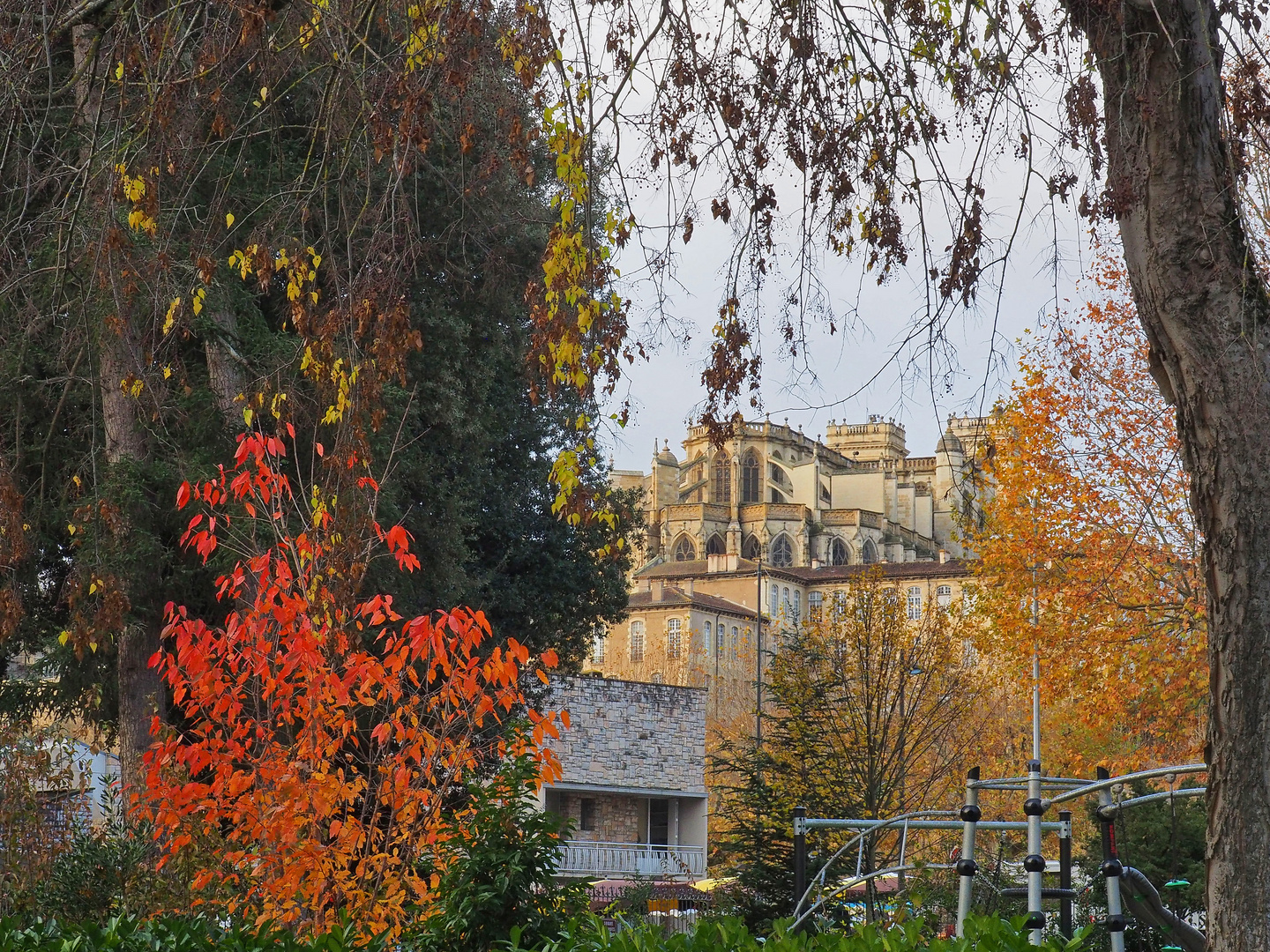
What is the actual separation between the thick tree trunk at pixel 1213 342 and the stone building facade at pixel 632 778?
90.9 feet

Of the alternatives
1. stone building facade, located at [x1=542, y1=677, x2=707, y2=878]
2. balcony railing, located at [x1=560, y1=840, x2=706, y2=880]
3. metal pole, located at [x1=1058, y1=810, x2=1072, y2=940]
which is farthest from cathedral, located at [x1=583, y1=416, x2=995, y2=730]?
metal pole, located at [x1=1058, y1=810, x2=1072, y2=940]

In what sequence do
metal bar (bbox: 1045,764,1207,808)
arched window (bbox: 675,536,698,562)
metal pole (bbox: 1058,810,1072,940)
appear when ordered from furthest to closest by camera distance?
1. arched window (bbox: 675,536,698,562)
2. metal pole (bbox: 1058,810,1072,940)
3. metal bar (bbox: 1045,764,1207,808)

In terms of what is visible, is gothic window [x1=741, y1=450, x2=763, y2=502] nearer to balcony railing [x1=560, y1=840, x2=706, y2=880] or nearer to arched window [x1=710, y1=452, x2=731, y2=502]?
arched window [x1=710, y1=452, x2=731, y2=502]

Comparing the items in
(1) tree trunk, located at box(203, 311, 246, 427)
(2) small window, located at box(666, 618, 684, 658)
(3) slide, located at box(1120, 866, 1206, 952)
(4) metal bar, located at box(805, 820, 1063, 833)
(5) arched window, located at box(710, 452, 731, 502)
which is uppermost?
(5) arched window, located at box(710, 452, 731, 502)

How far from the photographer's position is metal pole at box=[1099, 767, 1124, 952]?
644 centimetres

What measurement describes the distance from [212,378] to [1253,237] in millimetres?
10566

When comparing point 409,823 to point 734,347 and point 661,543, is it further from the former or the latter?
point 661,543

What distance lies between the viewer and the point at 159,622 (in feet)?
44.7

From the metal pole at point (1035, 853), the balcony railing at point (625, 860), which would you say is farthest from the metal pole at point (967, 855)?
the balcony railing at point (625, 860)

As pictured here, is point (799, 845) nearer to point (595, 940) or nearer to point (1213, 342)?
point (595, 940)

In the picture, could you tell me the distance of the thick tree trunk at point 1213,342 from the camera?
4414mm

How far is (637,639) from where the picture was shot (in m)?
75.4

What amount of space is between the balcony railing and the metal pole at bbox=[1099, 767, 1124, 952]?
2424 cm

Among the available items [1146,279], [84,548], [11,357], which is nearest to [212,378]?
[11,357]
